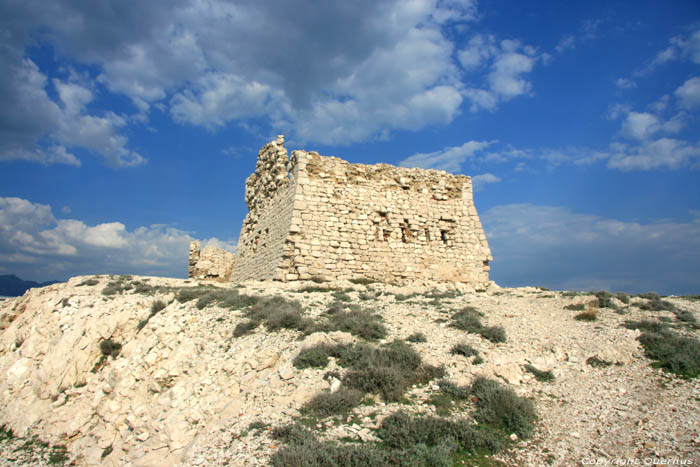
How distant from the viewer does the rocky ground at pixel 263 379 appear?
467 centimetres

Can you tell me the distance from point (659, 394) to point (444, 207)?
40.9ft

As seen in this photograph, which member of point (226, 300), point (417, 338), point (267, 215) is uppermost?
point (267, 215)

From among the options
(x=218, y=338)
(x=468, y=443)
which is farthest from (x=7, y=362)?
(x=468, y=443)

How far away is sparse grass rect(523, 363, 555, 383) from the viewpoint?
6.11 m

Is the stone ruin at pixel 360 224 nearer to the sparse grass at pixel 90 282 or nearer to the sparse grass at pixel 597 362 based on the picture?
the sparse grass at pixel 90 282

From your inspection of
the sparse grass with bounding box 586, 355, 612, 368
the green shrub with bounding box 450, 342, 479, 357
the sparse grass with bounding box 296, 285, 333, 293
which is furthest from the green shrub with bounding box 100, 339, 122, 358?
the sparse grass with bounding box 586, 355, 612, 368

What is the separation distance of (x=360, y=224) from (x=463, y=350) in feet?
30.3

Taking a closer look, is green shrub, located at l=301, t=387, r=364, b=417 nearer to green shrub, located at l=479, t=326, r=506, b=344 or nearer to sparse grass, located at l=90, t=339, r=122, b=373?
green shrub, located at l=479, t=326, r=506, b=344

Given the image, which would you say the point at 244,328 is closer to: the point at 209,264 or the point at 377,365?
the point at 377,365

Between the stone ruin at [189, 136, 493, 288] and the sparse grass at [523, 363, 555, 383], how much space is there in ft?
28.8

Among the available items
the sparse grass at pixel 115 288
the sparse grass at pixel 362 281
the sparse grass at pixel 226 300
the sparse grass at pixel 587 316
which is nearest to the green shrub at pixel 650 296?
the sparse grass at pixel 587 316

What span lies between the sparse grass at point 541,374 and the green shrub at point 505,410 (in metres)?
0.99

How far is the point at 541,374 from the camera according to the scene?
20.5 ft

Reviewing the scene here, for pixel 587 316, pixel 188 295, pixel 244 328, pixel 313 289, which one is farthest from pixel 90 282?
pixel 587 316
